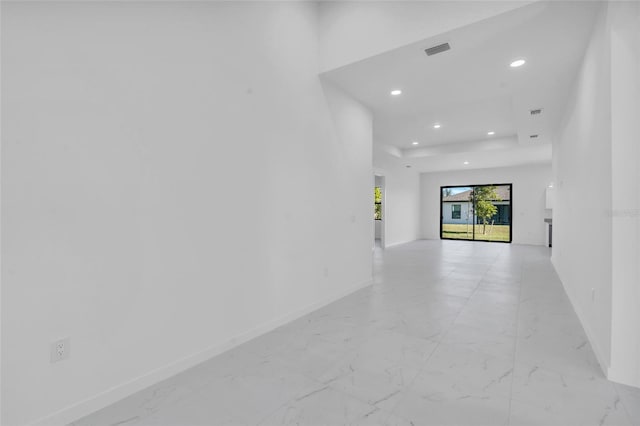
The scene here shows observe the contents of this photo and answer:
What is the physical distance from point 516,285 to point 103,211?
526 centimetres

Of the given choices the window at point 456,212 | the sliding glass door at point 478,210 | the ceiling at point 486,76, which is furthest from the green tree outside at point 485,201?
the ceiling at point 486,76

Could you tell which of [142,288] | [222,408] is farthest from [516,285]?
[142,288]

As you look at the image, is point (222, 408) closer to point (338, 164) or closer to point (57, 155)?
point (57, 155)

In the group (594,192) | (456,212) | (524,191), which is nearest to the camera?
(594,192)

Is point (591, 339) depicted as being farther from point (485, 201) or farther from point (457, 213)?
point (457, 213)

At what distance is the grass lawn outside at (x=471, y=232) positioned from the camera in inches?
474

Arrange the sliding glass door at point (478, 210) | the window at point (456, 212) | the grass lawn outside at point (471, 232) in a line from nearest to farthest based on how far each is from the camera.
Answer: the sliding glass door at point (478, 210), the grass lawn outside at point (471, 232), the window at point (456, 212)

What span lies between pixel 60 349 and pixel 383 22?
367 cm

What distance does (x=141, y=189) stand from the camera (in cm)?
203

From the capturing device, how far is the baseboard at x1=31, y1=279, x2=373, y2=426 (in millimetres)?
1687

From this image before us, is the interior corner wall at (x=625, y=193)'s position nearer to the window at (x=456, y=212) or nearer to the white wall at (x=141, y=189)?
the white wall at (x=141, y=189)

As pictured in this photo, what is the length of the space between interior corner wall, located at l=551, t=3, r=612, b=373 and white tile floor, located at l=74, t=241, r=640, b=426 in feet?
0.85

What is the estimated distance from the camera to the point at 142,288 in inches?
80.0

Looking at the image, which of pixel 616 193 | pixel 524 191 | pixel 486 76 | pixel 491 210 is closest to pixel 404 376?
pixel 616 193
